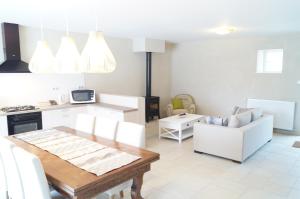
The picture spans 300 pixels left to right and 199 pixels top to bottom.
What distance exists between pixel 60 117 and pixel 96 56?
266 centimetres

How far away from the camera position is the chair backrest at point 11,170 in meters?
1.94

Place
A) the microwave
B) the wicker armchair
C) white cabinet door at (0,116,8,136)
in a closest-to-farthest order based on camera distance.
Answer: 1. white cabinet door at (0,116,8,136)
2. the microwave
3. the wicker armchair

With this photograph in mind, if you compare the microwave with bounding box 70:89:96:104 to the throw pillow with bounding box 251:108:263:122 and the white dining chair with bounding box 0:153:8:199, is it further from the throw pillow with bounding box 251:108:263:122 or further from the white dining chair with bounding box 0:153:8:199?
the throw pillow with bounding box 251:108:263:122

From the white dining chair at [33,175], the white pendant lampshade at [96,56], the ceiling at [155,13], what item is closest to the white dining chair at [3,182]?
the white dining chair at [33,175]

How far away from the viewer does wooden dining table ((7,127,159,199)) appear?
1635 mm

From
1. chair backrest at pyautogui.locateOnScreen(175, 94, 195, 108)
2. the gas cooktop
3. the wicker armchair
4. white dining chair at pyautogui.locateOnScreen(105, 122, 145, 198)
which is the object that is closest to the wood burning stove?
the wicker armchair

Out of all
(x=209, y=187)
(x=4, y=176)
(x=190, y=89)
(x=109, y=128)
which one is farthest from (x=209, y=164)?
(x=190, y=89)

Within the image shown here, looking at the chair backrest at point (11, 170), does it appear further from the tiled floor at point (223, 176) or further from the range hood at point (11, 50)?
the range hood at point (11, 50)

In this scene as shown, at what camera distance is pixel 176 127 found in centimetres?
498

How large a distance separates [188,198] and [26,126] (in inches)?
117

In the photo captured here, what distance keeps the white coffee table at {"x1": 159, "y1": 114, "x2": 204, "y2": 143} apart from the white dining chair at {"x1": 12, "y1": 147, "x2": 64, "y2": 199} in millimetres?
3483

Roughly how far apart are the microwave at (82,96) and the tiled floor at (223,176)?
186 cm

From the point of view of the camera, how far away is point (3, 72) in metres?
3.97

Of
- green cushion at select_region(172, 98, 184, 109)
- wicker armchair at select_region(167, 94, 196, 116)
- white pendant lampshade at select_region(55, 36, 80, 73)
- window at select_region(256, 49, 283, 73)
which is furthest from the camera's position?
green cushion at select_region(172, 98, 184, 109)
